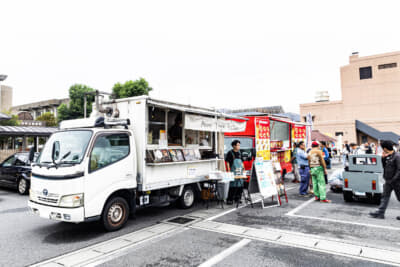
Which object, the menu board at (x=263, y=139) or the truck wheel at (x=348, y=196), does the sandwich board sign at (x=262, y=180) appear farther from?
the menu board at (x=263, y=139)

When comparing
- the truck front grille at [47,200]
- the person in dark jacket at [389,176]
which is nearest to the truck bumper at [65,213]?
the truck front grille at [47,200]

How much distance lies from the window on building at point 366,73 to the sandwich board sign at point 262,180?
136ft

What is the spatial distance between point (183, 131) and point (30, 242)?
4.45m

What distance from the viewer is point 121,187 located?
557 cm

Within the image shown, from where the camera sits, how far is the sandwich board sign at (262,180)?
7.60 m

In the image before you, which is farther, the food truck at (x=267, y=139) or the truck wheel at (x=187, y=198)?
the food truck at (x=267, y=139)

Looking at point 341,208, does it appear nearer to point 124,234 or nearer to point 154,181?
point 154,181

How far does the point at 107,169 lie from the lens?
17.7 feet

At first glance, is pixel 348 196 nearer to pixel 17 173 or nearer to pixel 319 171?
pixel 319 171

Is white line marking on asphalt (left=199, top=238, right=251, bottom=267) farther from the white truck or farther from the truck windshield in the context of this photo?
the truck windshield

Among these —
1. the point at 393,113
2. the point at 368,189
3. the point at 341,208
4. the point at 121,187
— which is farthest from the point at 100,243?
the point at 393,113

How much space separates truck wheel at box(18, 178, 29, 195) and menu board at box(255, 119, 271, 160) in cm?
885

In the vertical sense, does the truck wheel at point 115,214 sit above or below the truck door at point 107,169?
below

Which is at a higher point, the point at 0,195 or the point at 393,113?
the point at 393,113
